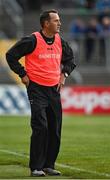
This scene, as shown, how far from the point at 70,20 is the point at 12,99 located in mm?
6242

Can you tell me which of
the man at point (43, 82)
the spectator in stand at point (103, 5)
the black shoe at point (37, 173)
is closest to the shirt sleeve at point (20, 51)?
the man at point (43, 82)

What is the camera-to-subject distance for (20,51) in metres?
11.8

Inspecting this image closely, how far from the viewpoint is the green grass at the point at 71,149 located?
1203 centimetres

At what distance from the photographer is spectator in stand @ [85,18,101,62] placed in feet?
104

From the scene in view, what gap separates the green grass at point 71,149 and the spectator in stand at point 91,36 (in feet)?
18.8

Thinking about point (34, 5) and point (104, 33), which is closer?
point (104, 33)

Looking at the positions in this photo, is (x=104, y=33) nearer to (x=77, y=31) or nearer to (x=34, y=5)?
(x=77, y=31)

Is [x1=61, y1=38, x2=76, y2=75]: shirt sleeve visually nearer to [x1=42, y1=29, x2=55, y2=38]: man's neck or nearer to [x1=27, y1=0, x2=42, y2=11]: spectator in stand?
[x1=42, y1=29, x2=55, y2=38]: man's neck

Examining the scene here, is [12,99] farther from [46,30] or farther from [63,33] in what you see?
[46,30]

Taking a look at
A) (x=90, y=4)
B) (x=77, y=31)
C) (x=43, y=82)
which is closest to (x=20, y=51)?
(x=43, y=82)

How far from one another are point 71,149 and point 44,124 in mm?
4539

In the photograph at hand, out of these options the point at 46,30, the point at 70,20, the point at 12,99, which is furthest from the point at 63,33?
the point at 46,30

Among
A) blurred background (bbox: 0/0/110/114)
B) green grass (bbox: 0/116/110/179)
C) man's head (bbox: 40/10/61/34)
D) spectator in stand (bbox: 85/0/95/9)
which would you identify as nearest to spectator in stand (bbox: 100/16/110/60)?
blurred background (bbox: 0/0/110/114)

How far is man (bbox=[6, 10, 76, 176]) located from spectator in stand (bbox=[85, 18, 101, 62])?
19.6 m
